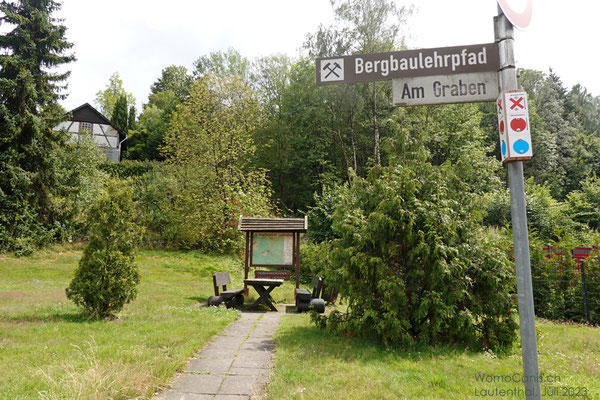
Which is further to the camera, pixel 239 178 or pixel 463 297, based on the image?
pixel 239 178

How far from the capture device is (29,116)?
19156mm

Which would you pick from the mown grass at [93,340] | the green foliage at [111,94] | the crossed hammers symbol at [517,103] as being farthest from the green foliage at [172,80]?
the crossed hammers symbol at [517,103]

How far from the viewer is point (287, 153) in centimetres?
3316

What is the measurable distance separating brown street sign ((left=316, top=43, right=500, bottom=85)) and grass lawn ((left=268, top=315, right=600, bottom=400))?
326 centimetres

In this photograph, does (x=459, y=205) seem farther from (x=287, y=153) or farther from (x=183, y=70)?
(x=183, y=70)

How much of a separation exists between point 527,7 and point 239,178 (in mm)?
21833

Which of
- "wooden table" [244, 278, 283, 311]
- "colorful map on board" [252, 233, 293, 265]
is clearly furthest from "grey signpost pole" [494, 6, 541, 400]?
"colorful map on board" [252, 233, 293, 265]

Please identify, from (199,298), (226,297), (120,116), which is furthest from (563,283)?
(120,116)

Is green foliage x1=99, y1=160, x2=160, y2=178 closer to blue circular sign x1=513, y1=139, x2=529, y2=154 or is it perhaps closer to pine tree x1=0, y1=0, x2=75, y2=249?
pine tree x1=0, y1=0, x2=75, y2=249

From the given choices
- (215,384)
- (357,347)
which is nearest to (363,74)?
(215,384)

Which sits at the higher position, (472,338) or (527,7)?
(527,7)

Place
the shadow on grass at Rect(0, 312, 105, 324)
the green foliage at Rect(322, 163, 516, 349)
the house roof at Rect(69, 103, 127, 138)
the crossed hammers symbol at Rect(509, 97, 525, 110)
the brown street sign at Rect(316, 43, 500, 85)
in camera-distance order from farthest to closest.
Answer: the house roof at Rect(69, 103, 127, 138) < the shadow on grass at Rect(0, 312, 105, 324) < the green foliage at Rect(322, 163, 516, 349) < the brown street sign at Rect(316, 43, 500, 85) < the crossed hammers symbol at Rect(509, 97, 525, 110)

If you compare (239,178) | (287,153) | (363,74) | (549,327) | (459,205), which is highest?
(287,153)

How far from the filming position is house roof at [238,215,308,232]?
40.8 feet
